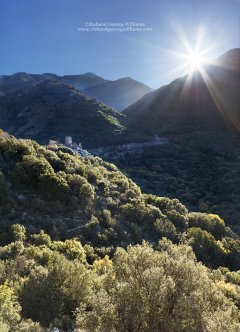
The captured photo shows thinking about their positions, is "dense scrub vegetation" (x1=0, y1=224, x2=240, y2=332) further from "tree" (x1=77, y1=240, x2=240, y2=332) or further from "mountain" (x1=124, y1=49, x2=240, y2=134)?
"mountain" (x1=124, y1=49, x2=240, y2=134)

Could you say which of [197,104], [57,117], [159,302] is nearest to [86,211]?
[159,302]

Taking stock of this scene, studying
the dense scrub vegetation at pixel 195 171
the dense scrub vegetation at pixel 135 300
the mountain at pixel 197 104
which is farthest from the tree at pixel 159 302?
the mountain at pixel 197 104

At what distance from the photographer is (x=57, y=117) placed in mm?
106188

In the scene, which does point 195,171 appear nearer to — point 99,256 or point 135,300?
point 99,256

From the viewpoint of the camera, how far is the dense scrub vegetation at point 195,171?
52.6 m

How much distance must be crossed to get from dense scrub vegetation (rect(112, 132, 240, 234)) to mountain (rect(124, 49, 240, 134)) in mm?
7921

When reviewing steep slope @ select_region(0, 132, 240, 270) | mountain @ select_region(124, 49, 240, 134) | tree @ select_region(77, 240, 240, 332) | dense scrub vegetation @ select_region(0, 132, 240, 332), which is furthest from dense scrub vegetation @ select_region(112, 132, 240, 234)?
tree @ select_region(77, 240, 240, 332)

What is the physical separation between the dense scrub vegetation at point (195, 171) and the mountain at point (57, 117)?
15.0 metres

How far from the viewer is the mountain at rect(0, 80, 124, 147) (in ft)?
304

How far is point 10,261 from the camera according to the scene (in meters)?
17.4

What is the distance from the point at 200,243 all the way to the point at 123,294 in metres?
18.7

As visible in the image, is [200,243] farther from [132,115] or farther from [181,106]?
[132,115]

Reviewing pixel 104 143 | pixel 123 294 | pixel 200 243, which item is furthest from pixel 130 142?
pixel 123 294

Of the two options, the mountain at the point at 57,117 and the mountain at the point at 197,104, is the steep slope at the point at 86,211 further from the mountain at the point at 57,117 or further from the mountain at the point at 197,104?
the mountain at the point at 197,104
